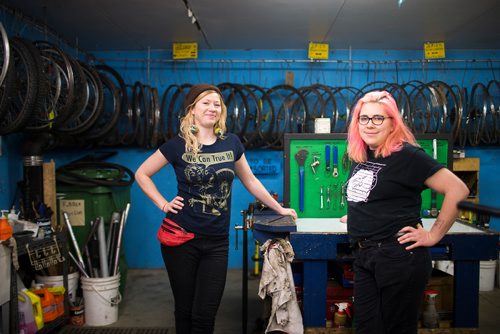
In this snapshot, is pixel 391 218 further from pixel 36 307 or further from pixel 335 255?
pixel 36 307

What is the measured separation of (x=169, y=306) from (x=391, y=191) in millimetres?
2987

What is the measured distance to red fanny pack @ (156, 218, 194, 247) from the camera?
7.49ft

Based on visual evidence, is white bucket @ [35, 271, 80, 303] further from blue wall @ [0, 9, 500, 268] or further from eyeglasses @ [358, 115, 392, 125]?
eyeglasses @ [358, 115, 392, 125]

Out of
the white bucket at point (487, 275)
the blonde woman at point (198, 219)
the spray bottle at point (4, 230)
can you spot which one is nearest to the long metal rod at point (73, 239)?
the spray bottle at point (4, 230)

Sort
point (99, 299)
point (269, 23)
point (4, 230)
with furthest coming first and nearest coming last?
point (269, 23)
point (99, 299)
point (4, 230)

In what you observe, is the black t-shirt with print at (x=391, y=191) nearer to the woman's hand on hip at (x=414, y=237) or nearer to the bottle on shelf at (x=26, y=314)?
the woman's hand on hip at (x=414, y=237)

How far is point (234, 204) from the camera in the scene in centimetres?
533

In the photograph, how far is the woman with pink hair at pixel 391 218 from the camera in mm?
1853

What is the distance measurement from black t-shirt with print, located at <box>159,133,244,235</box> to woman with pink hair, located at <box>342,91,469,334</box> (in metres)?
0.72

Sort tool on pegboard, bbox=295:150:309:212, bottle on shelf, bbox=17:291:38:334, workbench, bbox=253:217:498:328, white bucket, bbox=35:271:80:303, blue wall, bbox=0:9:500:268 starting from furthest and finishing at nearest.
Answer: blue wall, bbox=0:9:500:268, white bucket, bbox=35:271:80:303, tool on pegboard, bbox=295:150:309:212, bottle on shelf, bbox=17:291:38:334, workbench, bbox=253:217:498:328

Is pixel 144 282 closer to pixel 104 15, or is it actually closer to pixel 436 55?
pixel 104 15

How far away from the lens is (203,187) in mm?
2318

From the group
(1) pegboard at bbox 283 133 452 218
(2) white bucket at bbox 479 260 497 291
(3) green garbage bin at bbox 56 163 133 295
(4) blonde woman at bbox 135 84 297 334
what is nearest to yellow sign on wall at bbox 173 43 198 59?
(3) green garbage bin at bbox 56 163 133 295

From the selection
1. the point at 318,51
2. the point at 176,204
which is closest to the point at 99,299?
the point at 176,204
